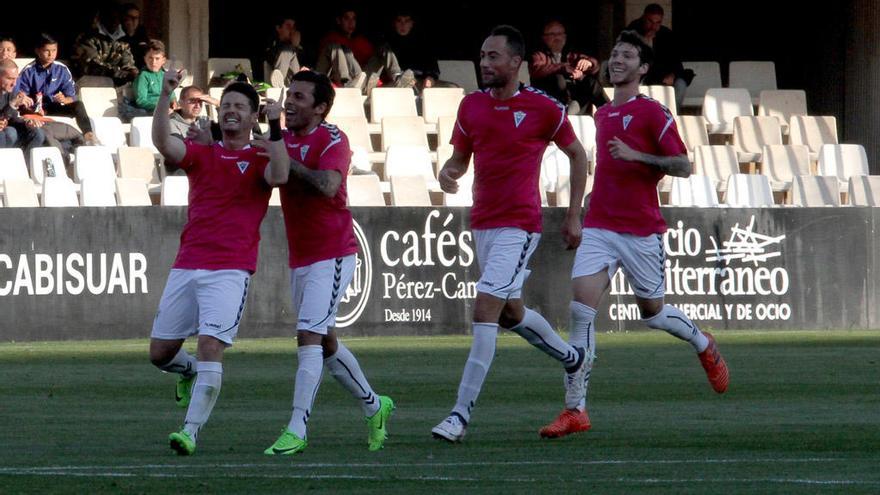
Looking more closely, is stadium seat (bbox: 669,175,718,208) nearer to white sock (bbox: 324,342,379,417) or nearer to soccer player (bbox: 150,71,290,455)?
white sock (bbox: 324,342,379,417)

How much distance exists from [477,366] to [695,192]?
11.2 metres

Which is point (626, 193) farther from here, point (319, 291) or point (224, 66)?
point (224, 66)

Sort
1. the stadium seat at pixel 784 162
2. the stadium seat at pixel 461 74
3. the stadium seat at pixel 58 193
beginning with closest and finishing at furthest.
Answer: the stadium seat at pixel 58 193
the stadium seat at pixel 784 162
the stadium seat at pixel 461 74

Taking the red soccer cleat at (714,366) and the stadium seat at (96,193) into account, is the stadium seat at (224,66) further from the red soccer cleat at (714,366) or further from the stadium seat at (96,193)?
the red soccer cleat at (714,366)

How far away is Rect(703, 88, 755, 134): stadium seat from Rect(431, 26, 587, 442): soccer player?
14.0 metres

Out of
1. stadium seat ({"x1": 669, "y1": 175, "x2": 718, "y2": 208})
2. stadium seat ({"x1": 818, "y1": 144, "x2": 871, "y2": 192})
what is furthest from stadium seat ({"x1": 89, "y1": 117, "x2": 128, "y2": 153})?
stadium seat ({"x1": 818, "y1": 144, "x2": 871, "y2": 192})

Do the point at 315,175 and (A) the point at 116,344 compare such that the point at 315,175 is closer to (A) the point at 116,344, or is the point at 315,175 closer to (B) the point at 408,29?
(A) the point at 116,344

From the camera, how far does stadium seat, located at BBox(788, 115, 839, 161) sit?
2297 cm

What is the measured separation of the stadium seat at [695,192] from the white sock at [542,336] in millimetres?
10426

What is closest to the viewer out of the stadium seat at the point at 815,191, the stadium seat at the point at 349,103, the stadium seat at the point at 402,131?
the stadium seat at the point at 815,191

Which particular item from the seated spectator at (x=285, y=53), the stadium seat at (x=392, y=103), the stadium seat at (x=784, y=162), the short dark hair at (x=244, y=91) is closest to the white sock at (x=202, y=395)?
the short dark hair at (x=244, y=91)

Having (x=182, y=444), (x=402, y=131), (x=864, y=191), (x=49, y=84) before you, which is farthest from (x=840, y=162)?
(x=182, y=444)

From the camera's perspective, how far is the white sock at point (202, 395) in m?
8.27

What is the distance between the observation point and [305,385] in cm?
846
